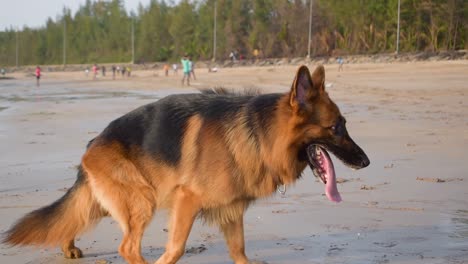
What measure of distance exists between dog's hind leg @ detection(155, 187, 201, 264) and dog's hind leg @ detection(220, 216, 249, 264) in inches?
19.1

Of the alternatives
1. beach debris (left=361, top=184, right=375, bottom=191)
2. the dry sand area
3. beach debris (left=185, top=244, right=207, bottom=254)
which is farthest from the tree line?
beach debris (left=185, top=244, right=207, bottom=254)

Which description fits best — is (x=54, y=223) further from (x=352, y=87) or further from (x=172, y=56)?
(x=172, y=56)

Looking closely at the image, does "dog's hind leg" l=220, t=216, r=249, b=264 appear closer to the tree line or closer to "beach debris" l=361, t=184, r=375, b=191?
"beach debris" l=361, t=184, r=375, b=191

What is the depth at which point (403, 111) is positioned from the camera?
1531 centimetres

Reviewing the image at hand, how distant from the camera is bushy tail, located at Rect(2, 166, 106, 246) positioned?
16.5 feet

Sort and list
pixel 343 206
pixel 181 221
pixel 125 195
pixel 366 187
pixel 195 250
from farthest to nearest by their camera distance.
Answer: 1. pixel 366 187
2. pixel 343 206
3. pixel 195 250
4. pixel 125 195
5. pixel 181 221

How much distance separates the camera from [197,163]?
4.82 m

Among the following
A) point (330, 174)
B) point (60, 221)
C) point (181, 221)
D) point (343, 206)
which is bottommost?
point (343, 206)

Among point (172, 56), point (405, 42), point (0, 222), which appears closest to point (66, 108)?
point (0, 222)

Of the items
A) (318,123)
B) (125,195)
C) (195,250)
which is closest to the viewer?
(318,123)

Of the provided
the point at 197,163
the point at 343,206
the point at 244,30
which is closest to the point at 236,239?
the point at 197,163

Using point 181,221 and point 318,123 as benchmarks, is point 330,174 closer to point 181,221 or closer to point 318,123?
point 318,123

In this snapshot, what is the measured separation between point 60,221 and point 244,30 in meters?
64.9

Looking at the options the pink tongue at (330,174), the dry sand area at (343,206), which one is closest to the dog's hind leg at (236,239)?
the dry sand area at (343,206)
